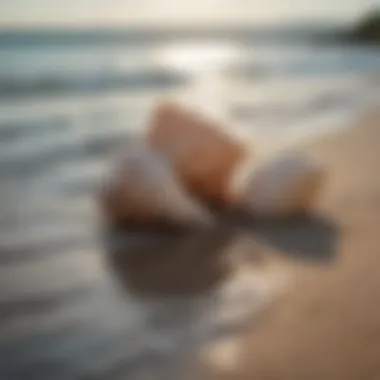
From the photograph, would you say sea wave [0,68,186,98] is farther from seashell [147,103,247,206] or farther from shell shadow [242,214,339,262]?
shell shadow [242,214,339,262]

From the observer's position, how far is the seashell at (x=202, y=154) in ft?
7.32

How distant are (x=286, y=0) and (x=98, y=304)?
21.3ft

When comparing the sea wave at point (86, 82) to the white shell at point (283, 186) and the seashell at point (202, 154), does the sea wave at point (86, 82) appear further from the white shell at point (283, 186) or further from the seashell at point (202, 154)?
the white shell at point (283, 186)

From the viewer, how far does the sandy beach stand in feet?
4.66

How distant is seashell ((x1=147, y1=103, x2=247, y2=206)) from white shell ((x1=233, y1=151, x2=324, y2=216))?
0.07 meters

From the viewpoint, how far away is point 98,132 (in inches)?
129

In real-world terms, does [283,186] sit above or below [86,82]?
below

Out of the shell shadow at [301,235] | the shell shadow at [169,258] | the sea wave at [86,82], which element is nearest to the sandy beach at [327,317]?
the shell shadow at [301,235]

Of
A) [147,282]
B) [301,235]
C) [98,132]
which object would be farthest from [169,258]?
[98,132]

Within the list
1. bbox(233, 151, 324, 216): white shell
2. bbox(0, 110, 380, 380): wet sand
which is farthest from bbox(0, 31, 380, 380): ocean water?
bbox(233, 151, 324, 216): white shell

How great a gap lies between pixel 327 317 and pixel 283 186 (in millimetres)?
554

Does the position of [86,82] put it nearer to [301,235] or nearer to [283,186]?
[283,186]

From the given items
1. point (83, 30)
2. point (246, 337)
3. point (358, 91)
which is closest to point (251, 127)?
point (358, 91)

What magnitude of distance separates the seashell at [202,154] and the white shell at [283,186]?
0.24 ft
